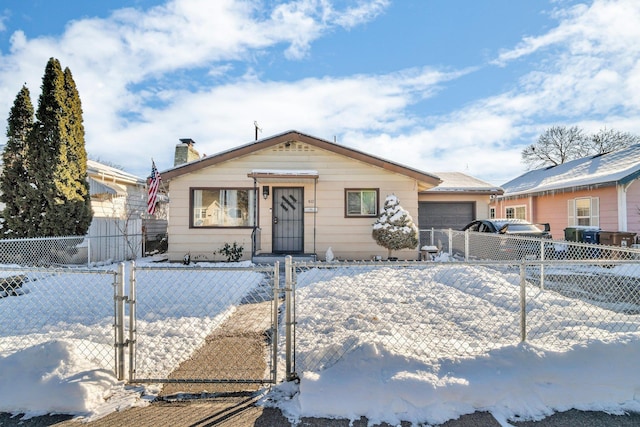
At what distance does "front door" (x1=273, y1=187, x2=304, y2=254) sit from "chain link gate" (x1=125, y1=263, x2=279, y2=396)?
3.64 m

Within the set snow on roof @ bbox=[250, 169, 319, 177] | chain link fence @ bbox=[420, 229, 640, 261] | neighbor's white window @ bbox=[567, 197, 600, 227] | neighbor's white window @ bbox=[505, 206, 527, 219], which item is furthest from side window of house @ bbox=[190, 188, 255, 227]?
neighbor's white window @ bbox=[505, 206, 527, 219]

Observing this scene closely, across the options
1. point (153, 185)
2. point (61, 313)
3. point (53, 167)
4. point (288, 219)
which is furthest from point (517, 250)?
point (53, 167)

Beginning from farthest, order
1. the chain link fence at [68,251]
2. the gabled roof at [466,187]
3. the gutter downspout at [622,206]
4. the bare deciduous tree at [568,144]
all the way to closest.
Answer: the bare deciduous tree at [568,144] → the gabled roof at [466,187] → the gutter downspout at [622,206] → the chain link fence at [68,251]

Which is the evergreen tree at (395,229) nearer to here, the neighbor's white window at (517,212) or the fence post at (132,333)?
the fence post at (132,333)

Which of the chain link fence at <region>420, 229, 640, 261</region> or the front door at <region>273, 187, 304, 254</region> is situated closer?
the chain link fence at <region>420, 229, 640, 261</region>

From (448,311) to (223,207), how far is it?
26.1 ft

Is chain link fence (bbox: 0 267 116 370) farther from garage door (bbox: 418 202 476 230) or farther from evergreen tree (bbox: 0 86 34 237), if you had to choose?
garage door (bbox: 418 202 476 230)

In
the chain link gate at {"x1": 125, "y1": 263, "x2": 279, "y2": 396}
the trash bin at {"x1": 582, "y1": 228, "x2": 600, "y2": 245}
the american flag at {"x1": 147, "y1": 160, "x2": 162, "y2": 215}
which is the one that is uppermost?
the american flag at {"x1": 147, "y1": 160, "x2": 162, "y2": 215}

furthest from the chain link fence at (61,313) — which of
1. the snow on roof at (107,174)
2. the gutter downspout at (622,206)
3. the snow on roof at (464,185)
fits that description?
the gutter downspout at (622,206)

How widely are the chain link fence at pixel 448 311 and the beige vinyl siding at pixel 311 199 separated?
2809 millimetres

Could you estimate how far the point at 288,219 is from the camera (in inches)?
435

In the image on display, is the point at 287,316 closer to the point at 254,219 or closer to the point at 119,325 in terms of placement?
the point at 119,325

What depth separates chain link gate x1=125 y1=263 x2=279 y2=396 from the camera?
316 cm

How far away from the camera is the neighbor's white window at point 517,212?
1794cm
